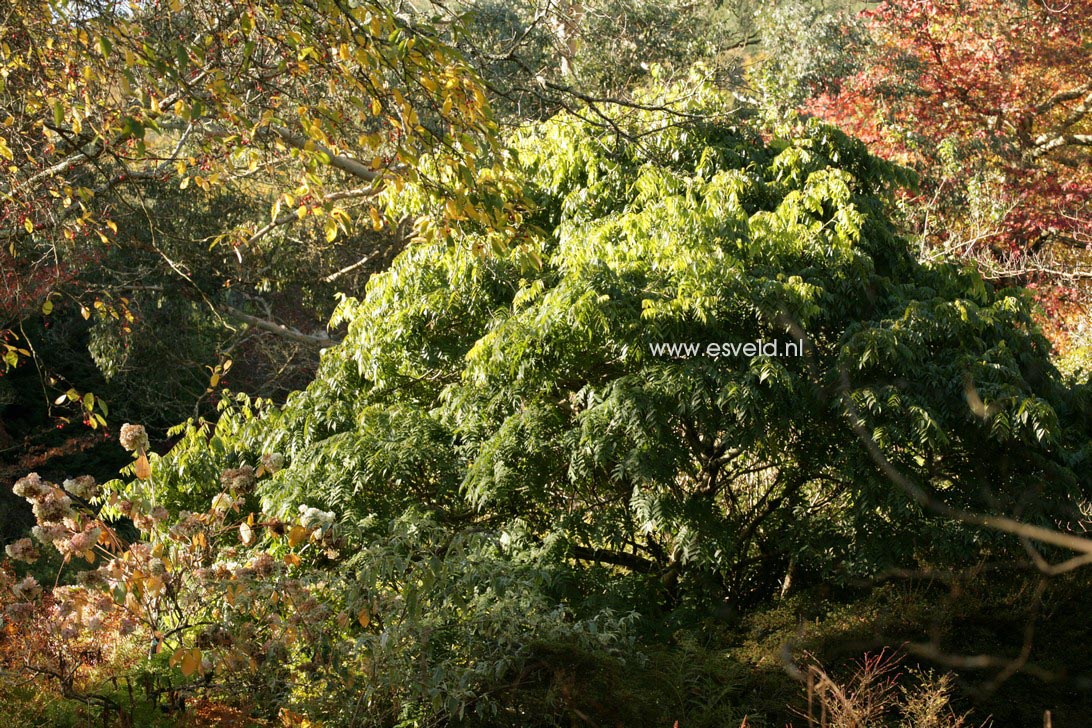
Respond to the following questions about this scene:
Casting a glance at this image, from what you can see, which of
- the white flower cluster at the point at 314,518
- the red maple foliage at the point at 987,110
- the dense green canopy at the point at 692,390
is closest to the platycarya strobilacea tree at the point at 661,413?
the dense green canopy at the point at 692,390

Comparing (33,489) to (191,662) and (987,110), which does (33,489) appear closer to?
(191,662)

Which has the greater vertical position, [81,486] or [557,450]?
[81,486]

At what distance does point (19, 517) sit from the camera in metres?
10.9

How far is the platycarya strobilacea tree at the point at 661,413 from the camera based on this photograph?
15.7ft

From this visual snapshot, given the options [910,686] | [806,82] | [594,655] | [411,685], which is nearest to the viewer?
[411,685]

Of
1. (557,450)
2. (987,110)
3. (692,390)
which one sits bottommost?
(557,450)

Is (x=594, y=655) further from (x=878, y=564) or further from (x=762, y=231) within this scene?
(x=762, y=231)

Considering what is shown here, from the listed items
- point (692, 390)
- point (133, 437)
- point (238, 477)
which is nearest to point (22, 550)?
point (133, 437)

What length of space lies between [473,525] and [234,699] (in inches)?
69.8

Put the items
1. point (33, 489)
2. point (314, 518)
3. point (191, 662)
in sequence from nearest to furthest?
1. point (191, 662)
2. point (33, 489)
3. point (314, 518)

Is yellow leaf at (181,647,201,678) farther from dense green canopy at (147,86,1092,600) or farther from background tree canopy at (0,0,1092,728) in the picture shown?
dense green canopy at (147,86,1092,600)

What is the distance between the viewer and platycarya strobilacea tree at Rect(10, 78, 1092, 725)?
15.7 ft

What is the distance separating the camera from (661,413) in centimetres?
478

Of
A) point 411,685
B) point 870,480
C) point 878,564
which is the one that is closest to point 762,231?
point 870,480
